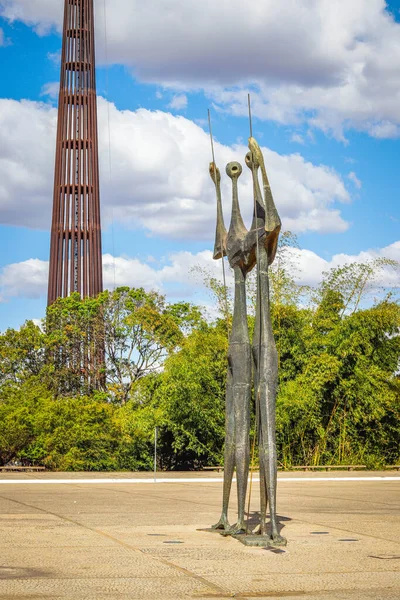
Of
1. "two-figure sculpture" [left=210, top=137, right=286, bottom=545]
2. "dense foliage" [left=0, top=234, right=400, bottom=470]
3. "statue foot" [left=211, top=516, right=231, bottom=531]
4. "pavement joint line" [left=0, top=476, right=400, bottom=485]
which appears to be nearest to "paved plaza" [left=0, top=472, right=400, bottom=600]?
"statue foot" [left=211, top=516, right=231, bottom=531]

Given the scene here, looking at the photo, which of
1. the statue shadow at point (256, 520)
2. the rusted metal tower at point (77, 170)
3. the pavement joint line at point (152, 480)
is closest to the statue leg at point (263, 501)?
the statue shadow at point (256, 520)

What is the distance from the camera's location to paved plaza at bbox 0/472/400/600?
6.85m

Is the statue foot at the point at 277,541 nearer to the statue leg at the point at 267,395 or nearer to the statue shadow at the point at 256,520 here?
the statue leg at the point at 267,395

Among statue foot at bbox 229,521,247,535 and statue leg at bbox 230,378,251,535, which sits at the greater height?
statue leg at bbox 230,378,251,535

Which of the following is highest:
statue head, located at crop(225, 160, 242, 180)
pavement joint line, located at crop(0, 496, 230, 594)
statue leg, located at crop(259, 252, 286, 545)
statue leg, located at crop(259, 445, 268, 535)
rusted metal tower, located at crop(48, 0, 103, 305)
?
rusted metal tower, located at crop(48, 0, 103, 305)

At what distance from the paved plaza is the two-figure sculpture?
0.71 metres

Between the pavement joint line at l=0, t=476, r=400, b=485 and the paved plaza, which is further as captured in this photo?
the pavement joint line at l=0, t=476, r=400, b=485

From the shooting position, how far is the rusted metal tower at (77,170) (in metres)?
53.6

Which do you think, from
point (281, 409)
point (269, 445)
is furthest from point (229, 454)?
point (281, 409)

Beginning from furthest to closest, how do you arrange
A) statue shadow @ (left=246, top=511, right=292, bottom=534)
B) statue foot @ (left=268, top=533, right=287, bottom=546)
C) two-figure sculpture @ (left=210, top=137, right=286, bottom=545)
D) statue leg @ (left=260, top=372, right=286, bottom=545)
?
statue shadow @ (left=246, top=511, right=292, bottom=534)
two-figure sculpture @ (left=210, top=137, right=286, bottom=545)
statue leg @ (left=260, top=372, right=286, bottom=545)
statue foot @ (left=268, top=533, right=287, bottom=546)

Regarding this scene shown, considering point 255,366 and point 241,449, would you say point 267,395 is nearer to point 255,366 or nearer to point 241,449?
point 255,366

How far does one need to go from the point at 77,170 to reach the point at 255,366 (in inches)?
1791

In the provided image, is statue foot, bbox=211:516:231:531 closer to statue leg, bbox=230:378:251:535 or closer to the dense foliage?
statue leg, bbox=230:378:251:535

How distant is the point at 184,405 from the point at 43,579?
20122 millimetres
